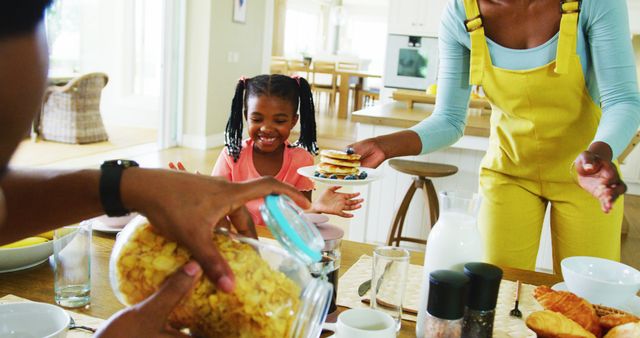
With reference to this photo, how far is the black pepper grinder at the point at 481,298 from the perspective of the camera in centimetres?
82

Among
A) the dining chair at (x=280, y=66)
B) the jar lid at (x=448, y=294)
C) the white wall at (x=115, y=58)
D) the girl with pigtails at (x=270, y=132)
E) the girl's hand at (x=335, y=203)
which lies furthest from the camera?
the dining chair at (x=280, y=66)

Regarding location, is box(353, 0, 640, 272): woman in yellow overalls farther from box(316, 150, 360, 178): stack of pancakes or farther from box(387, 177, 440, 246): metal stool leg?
box(387, 177, 440, 246): metal stool leg

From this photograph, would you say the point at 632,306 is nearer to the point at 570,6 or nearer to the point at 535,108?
the point at 535,108

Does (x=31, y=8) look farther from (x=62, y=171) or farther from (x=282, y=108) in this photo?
(x=282, y=108)

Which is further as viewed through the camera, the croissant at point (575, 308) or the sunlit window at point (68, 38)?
the sunlit window at point (68, 38)

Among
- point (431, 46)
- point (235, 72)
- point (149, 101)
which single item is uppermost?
point (431, 46)

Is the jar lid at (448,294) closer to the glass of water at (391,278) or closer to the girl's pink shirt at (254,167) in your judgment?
the glass of water at (391,278)

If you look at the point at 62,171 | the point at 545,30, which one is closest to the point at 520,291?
the point at 545,30

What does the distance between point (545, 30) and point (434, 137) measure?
42cm

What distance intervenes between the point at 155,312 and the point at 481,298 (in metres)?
0.48

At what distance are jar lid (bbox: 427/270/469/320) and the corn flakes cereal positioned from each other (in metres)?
0.25

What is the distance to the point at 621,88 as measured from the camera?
1.42 m

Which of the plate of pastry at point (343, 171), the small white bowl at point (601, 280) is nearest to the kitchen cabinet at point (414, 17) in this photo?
the plate of pastry at point (343, 171)

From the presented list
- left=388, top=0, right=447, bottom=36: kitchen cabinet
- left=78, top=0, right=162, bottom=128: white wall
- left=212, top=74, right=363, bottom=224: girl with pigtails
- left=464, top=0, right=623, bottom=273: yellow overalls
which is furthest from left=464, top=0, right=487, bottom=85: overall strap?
left=78, top=0, right=162, bottom=128: white wall
